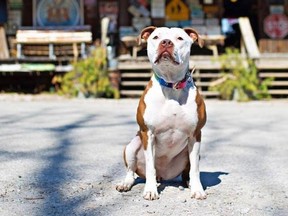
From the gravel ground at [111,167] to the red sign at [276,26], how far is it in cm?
731

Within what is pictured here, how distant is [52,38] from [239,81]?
5951mm

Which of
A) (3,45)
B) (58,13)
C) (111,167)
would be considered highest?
(58,13)

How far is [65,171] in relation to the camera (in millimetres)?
4395

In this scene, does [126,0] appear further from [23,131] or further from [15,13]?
[23,131]

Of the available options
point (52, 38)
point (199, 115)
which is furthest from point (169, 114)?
point (52, 38)

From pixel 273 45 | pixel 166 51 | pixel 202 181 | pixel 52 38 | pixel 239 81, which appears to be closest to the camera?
pixel 166 51

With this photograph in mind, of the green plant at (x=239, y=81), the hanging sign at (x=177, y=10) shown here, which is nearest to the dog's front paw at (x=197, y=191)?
the green plant at (x=239, y=81)

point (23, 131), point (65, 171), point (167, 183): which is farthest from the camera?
point (23, 131)

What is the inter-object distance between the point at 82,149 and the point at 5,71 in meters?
8.34

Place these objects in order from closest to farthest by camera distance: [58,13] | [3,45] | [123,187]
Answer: [123,187] → [3,45] → [58,13]

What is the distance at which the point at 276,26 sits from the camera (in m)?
15.8

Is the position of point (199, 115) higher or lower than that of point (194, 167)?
higher

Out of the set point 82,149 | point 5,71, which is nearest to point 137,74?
point 5,71

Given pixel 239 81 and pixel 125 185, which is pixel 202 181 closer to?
pixel 125 185
